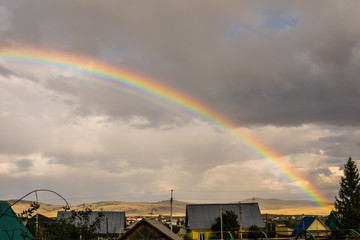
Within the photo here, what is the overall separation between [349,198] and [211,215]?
3153 centimetres

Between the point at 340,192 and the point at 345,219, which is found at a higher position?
the point at 340,192

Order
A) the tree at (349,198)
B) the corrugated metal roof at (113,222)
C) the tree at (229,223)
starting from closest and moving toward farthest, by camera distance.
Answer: the tree at (349,198) → the tree at (229,223) → the corrugated metal roof at (113,222)

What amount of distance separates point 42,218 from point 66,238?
71.7m

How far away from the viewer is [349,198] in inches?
2938

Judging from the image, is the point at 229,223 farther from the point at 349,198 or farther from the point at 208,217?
the point at 349,198

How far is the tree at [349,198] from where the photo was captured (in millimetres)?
70312

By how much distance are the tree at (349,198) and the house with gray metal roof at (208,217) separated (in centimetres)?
2086

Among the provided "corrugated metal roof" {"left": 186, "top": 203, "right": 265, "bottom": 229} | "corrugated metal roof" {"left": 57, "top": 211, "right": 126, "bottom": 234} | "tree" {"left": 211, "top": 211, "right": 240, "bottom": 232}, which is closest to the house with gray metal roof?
"corrugated metal roof" {"left": 186, "top": 203, "right": 265, "bottom": 229}

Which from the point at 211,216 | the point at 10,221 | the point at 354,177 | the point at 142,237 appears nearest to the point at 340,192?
the point at 354,177

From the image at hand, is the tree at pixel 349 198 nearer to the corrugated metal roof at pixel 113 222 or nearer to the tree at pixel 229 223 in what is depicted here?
the tree at pixel 229 223

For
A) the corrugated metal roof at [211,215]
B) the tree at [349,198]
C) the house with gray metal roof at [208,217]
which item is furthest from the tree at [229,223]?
the tree at [349,198]

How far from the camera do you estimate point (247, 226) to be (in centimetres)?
8762

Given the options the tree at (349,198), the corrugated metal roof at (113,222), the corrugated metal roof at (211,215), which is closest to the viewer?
the tree at (349,198)

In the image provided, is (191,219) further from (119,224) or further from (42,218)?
(42,218)
